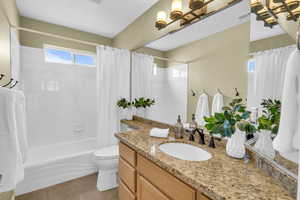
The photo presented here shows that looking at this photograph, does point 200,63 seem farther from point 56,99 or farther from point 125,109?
point 56,99

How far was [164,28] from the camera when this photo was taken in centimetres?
196

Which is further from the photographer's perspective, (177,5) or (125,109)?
(125,109)

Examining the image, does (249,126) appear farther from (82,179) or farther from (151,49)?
(82,179)

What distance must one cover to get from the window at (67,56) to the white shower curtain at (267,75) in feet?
9.72

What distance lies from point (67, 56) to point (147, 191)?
9.49ft

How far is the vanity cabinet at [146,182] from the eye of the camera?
84cm

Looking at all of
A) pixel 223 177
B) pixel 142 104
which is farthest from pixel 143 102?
pixel 223 177

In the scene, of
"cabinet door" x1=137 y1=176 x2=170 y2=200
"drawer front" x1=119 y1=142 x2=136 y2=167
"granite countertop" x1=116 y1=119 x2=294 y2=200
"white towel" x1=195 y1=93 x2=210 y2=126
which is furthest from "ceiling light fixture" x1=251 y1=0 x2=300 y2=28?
"drawer front" x1=119 y1=142 x2=136 y2=167

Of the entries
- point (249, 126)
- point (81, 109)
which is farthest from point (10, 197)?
point (249, 126)

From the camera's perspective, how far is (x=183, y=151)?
1317 millimetres

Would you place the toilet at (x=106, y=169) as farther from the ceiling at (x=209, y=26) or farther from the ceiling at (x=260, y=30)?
the ceiling at (x=260, y=30)

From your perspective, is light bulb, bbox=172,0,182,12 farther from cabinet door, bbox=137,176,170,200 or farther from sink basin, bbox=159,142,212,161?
cabinet door, bbox=137,176,170,200

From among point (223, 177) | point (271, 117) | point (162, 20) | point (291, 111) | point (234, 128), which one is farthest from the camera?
point (162, 20)

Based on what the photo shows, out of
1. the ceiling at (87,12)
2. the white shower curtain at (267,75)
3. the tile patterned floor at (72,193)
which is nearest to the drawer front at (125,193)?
the tile patterned floor at (72,193)
